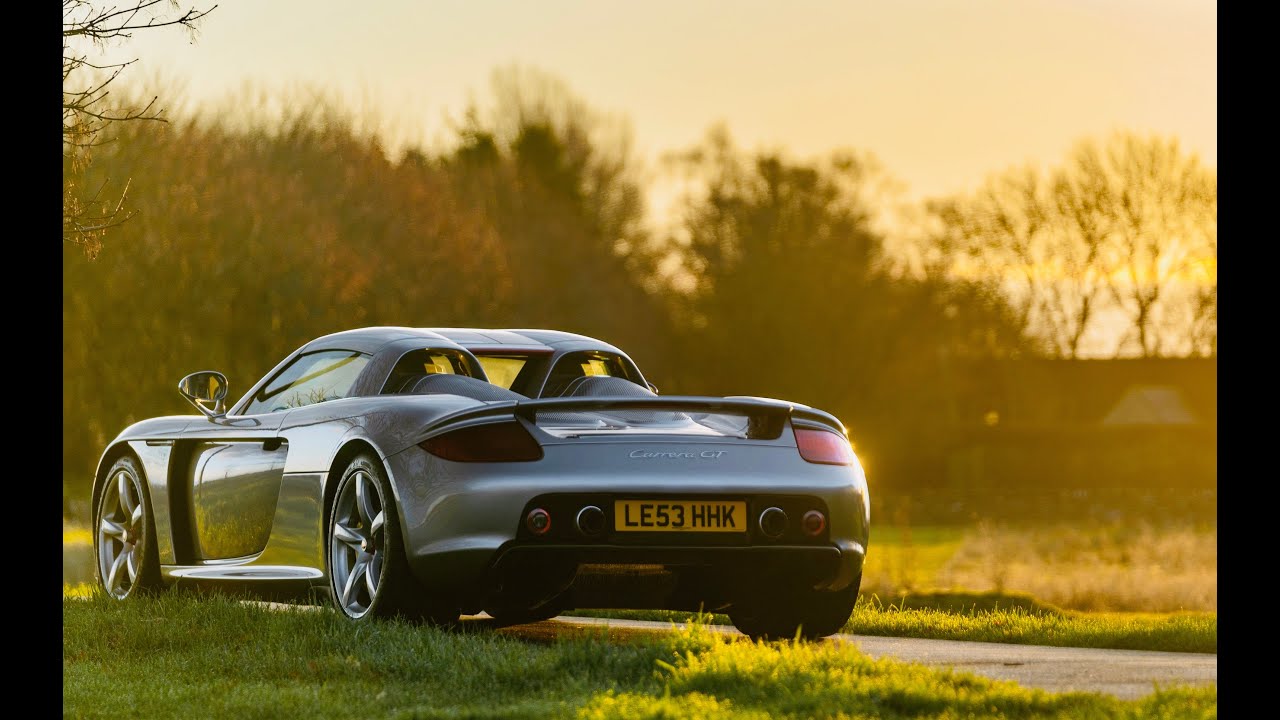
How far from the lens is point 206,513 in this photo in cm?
875

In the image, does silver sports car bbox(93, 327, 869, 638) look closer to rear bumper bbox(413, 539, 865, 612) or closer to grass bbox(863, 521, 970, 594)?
rear bumper bbox(413, 539, 865, 612)

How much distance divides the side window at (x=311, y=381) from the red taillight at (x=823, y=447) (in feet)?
6.99

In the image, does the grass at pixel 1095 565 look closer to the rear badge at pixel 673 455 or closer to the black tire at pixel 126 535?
the black tire at pixel 126 535

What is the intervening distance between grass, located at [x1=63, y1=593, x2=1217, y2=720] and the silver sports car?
10.5 inches

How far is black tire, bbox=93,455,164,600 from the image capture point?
9.15 m

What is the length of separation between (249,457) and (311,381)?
1.54ft

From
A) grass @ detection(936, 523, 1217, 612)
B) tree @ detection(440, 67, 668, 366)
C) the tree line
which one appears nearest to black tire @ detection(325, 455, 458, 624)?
grass @ detection(936, 523, 1217, 612)

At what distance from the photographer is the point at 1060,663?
694 cm

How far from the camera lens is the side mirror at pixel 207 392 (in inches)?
355

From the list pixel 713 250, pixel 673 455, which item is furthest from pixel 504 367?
pixel 713 250

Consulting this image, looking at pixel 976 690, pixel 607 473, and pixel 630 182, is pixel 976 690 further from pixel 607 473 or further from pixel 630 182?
pixel 630 182

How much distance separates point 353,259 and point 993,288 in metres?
22.3

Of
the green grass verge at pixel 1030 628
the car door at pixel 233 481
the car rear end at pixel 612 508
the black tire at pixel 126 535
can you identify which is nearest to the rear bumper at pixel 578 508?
the car rear end at pixel 612 508
